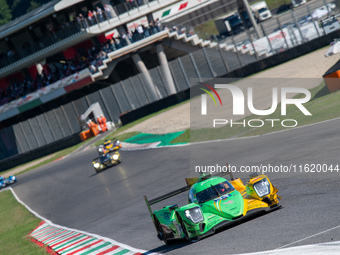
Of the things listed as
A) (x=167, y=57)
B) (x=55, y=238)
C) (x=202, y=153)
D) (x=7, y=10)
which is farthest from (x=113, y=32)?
(x=7, y=10)

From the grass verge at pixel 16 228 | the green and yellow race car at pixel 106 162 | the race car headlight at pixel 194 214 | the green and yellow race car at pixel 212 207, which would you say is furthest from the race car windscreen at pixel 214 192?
the green and yellow race car at pixel 106 162

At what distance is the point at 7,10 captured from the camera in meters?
143

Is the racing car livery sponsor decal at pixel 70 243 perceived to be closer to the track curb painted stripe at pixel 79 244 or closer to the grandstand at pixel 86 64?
the track curb painted stripe at pixel 79 244

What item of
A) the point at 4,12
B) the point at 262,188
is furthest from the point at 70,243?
the point at 4,12

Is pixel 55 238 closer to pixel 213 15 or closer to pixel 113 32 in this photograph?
pixel 113 32

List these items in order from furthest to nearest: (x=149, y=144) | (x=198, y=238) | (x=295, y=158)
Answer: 1. (x=149, y=144)
2. (x=295, y=158)
3. (x=198, y=238)

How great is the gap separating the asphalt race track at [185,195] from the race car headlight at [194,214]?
0.46 meters

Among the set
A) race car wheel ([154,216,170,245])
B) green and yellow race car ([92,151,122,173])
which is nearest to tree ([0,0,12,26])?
green and yellow race car ([92,151,122,173])

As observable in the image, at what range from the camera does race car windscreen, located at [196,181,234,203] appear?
1130 centimetres

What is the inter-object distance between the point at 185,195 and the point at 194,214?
6.12 meters

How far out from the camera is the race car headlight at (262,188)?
11.1 m

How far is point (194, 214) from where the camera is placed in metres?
10.8

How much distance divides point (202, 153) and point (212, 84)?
68.7ft

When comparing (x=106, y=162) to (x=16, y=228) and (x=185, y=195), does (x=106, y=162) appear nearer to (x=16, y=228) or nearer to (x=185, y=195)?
(x=16, y=228)
